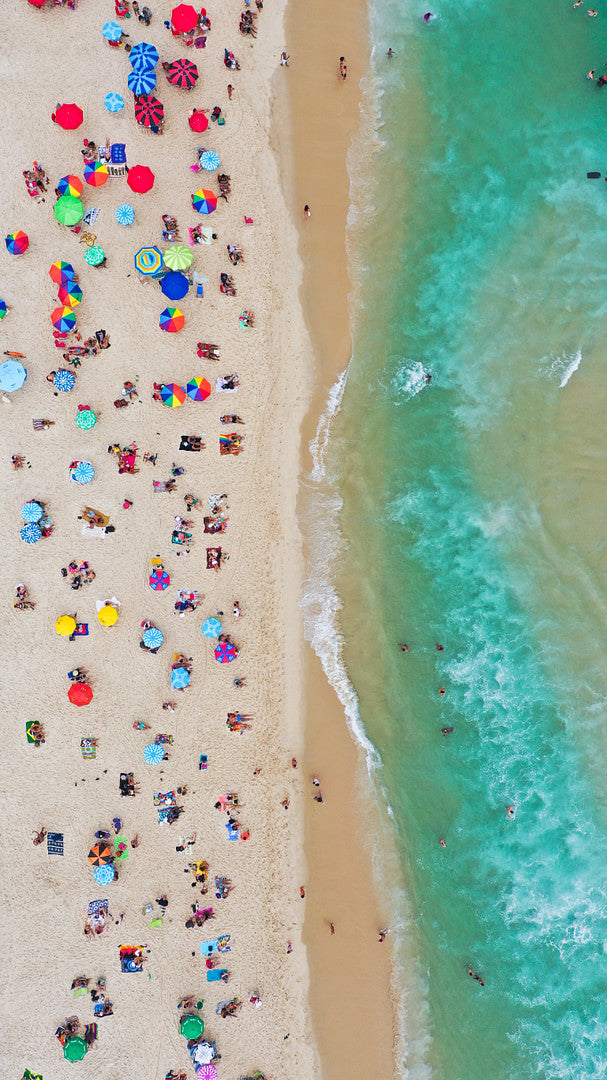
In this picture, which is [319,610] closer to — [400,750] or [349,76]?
[400,750]

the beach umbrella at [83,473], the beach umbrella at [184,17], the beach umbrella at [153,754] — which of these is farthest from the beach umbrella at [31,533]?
the beach umbrella at [184,17]

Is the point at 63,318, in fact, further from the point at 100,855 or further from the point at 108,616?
the point at 100,855

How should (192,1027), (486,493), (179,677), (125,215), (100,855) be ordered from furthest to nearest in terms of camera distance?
(486,493), (125,215), (100,855), (179,677), (192,1027)

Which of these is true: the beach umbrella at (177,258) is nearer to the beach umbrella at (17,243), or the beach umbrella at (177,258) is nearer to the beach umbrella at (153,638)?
the beach umbrella at (17,243)

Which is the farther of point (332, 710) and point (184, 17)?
point (332, 710)

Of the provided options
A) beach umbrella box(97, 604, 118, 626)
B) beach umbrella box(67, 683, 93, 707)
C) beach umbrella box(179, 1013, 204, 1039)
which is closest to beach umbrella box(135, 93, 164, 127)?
beach umbrella box(97, 604, 118, 626)

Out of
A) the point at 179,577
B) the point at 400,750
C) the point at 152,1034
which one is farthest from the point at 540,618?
the point at 152,1034

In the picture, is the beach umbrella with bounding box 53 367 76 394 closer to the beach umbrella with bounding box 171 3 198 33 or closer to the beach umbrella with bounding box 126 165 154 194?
the beach umbrella with bounding box 126 165 154 194

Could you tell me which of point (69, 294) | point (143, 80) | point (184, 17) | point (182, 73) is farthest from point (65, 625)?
point (184, 17)
